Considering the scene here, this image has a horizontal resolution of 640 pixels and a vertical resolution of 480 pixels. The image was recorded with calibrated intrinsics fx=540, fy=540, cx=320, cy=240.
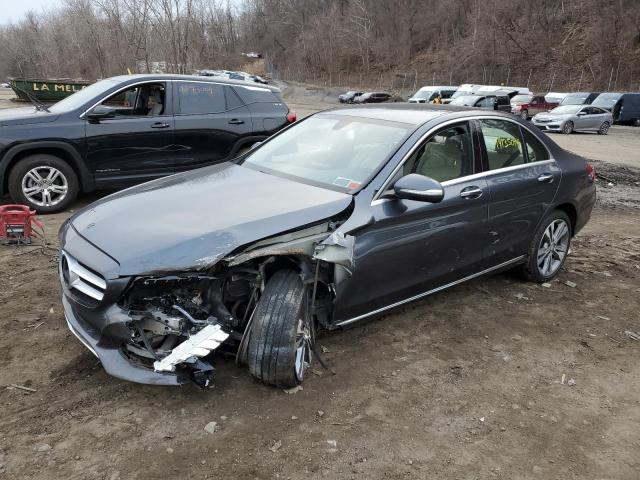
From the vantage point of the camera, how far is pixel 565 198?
5.03 meters

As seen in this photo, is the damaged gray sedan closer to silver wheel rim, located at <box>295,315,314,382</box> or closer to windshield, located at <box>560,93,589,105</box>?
silver wheel rim, located at <box>295,315,314,382</box>

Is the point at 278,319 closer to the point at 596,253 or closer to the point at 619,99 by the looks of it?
the point at 596,253

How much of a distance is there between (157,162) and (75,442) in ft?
16.5

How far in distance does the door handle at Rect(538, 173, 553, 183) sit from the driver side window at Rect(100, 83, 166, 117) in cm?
491

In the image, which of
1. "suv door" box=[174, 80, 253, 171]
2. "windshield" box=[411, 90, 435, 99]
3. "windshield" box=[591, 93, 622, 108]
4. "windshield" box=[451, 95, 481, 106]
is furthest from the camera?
"windshield" box=[411, 90, 435, 99]

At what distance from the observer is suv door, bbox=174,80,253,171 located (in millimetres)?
7332

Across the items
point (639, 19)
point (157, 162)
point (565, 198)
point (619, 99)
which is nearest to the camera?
point (565, 198)

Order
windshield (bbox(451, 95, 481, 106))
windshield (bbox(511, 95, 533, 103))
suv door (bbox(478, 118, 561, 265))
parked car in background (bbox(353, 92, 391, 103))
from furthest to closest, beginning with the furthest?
parked car in background (bbox(353, 92, 391, 103)), windshield (bbox(511, 95, 533, 103)), windshield (bbox(451, 95, 481, 106)), suv door (bbox(478, 118, 561, 265))

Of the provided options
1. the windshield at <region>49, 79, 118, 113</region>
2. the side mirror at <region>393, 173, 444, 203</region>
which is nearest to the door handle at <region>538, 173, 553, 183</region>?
the side mirror at <region>393, 173, 444, 203</region>

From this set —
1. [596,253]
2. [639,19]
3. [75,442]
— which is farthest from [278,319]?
[639,19]

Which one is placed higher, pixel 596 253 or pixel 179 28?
pixel 179 28

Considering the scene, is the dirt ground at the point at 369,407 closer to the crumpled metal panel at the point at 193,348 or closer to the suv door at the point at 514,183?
the crumpled metal panel at the point at 193,348

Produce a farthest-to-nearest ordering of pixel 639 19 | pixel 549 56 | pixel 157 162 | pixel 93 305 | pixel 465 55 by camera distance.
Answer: pixel 465 55 < pixel 549 56 < pixel 639 19 < pixel 157 162 < pixel 93 305

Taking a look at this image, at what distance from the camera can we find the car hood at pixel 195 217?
9.37 ft
